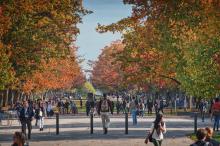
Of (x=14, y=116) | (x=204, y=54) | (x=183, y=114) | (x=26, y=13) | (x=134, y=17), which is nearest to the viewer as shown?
(x=134, y=17)

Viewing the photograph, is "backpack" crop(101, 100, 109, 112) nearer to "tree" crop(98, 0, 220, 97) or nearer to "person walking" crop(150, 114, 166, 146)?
"tree" crop(98, 0, 220, 97)

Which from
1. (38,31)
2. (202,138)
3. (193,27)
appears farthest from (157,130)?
(38,31)

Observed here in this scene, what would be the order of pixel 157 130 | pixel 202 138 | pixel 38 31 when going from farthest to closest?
pixel 38 31 → pixel 157 130 → pixel 202 138

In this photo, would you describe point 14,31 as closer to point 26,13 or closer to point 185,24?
point 26,13

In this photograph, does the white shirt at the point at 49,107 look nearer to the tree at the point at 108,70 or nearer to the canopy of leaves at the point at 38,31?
the canopy of leaves at the point at 38,31

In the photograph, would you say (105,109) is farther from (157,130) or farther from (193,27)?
(157,130)

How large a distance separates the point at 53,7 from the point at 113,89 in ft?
323

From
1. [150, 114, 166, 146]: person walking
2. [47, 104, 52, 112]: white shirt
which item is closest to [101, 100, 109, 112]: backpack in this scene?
[150, 114, 166, 146]: person walking

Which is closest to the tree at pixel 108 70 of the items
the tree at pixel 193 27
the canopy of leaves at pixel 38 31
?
the canopy of leaves at pixel 38 31

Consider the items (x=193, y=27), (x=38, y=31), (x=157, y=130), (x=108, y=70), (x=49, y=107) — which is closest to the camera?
(x=157, y=130)

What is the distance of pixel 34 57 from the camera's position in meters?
47.5

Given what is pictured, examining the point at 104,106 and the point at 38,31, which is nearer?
the point at 104,106

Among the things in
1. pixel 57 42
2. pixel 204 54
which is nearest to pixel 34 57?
pixel 57 42

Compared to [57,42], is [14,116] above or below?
below
